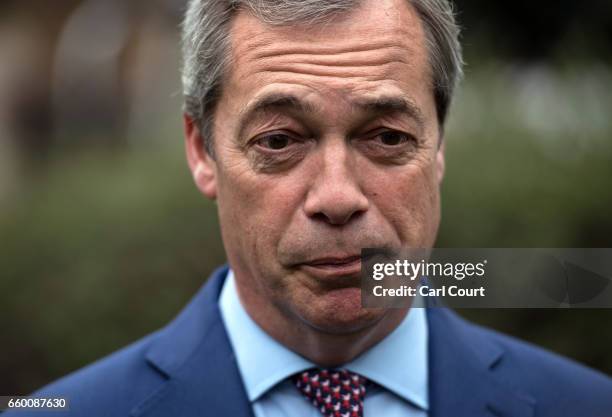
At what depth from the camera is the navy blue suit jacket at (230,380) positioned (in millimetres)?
2771

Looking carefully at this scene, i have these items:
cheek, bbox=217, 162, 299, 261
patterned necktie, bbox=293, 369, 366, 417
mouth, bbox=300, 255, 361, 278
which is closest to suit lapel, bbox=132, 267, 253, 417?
patterned necktie, bbox=293, 369, 366, 417

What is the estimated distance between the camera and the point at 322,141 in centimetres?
256

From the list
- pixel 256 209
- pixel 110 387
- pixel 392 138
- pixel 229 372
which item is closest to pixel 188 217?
pixel 110 387

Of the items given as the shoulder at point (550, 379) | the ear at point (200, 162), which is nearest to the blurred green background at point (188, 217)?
the shoulder at point (550, 379)

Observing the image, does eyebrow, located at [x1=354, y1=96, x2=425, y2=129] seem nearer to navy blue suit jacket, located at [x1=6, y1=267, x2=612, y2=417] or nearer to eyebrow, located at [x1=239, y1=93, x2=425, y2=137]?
eyebrow, located at [x1=239, y1=93, x2=425, y2=137]

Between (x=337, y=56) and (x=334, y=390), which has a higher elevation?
(x=337, y=56)

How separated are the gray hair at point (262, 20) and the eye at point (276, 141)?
0.29 metres

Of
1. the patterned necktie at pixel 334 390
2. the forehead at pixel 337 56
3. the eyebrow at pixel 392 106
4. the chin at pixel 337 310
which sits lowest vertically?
the patterned necktie at pixel 334 390

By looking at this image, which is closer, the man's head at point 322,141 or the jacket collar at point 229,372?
the man's head at point 322,141

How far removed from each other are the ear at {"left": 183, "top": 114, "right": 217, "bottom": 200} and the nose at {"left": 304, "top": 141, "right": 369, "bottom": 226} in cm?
55

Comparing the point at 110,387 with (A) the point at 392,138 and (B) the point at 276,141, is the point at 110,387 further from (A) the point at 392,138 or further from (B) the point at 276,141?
(A) the point at 392,138

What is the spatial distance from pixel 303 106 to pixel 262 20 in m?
0.33

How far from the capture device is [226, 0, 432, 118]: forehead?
2.57 meters

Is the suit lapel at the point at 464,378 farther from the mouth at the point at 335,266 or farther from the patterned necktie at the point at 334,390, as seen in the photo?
the mouth at the point at 335,266
